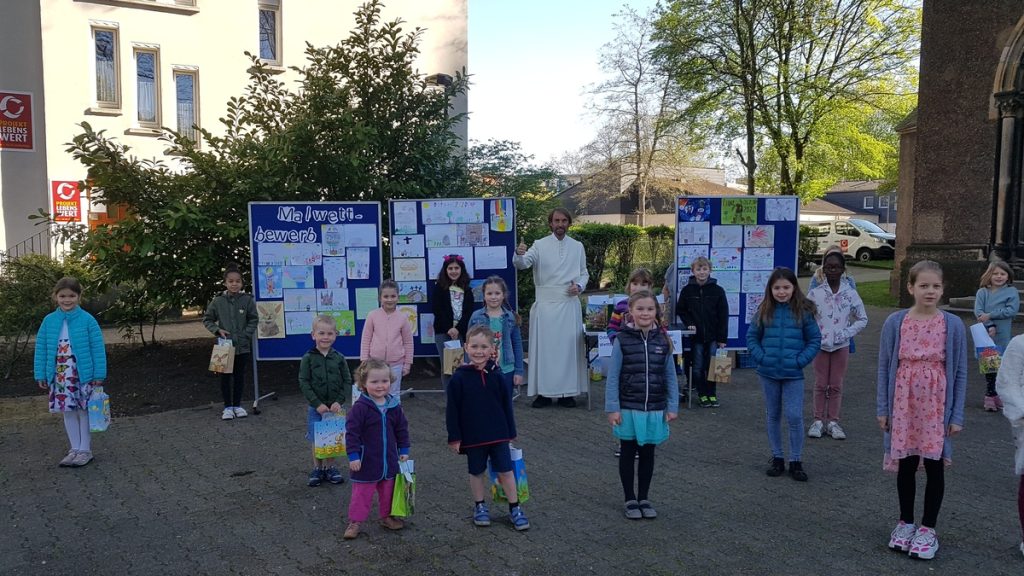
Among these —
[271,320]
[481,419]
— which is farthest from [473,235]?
[481,419]

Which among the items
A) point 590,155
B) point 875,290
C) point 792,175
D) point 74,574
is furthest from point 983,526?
point 590,155

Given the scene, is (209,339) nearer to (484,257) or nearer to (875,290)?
(484,257)

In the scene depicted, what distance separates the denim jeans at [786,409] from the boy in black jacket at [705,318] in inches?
97.2

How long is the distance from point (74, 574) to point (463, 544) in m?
2.21

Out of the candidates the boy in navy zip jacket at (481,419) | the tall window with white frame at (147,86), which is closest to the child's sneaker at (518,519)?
the boy in navy zip jacket at (481,419)

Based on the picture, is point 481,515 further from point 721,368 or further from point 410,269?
point 410,269

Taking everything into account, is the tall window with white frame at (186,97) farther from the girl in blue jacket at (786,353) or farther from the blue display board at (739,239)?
the girl in blue jacket at (786,353)

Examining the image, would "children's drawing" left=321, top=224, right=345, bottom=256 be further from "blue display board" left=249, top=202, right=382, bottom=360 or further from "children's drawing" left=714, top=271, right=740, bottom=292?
"children's drawing" left=714, top=271, right=740, bottom=292

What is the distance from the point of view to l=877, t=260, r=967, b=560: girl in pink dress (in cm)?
446

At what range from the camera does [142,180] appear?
30.7 feet

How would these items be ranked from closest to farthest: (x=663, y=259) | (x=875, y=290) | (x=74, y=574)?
(x=74, y=574), (x=875, y=290), (x=663, y=259)

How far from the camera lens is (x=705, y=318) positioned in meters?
8.61

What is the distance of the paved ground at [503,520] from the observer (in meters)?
4.43

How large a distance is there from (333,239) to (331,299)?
0.71 metres
